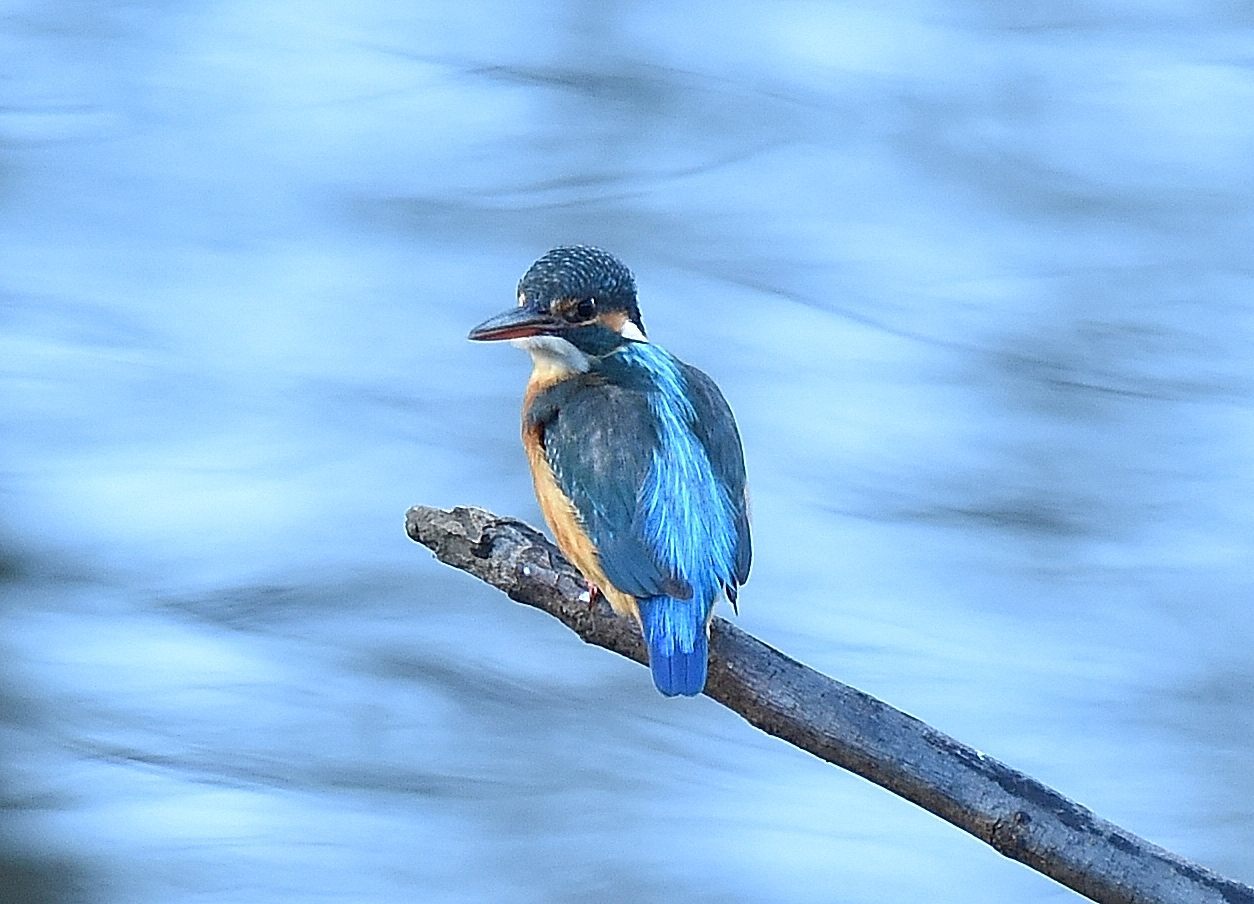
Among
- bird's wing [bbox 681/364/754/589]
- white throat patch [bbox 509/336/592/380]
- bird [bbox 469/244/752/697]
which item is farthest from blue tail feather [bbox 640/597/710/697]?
white throat patch [bbox 509/336/592/380]

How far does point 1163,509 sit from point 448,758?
7.16 ft

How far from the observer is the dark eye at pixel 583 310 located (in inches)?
109

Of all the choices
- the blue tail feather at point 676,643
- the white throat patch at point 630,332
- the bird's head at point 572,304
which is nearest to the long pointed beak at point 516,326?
the bird's head at point 572,304

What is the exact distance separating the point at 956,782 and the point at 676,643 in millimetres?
355

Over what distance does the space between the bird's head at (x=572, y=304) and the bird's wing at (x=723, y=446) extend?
0.13 metres

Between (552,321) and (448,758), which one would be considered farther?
(448,758)

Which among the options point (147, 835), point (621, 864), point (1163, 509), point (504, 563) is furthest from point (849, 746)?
point (1163, 509)

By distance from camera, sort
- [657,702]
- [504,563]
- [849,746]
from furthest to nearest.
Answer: [657,702]
[504,563]
[849,746]

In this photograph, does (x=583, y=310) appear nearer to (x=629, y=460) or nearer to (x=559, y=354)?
(x=559, y=354)

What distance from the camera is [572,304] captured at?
277cm

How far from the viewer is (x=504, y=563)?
2.48 meters

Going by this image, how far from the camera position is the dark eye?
278 centimetres

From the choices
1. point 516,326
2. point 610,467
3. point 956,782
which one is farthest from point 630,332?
point 956,782

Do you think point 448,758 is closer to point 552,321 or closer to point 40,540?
point 40,540
